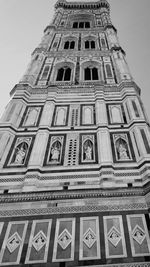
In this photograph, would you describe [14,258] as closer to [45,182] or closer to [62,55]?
[45,182]

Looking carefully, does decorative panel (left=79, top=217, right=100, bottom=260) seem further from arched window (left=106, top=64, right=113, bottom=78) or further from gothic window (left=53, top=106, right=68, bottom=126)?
arched window (left=106, top=64, right=113, bottom=78)

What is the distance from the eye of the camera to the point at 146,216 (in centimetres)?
529

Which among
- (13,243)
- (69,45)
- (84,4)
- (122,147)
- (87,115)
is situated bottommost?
(13,243)

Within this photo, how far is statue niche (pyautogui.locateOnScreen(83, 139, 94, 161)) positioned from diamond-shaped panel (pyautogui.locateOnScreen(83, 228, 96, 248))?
2130 mm

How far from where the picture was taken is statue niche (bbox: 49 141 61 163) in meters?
6.98

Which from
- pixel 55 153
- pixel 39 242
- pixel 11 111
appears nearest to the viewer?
pixel 39 242

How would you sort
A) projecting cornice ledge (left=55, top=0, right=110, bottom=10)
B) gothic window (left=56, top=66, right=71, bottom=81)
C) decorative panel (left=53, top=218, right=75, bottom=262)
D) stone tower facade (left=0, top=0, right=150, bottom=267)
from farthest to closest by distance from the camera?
projecting cornice ledge (left=55, top=0, right=110, bottom=10) → gothic window (left=56, top=66, right=71, bottom=81) → stone tower facade (left=0, top=0, right=150, bottom=267) → decorative panel (left=53, top=218, right=75, bottom=262)

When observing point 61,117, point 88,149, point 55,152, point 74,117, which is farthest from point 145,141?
point 61,117

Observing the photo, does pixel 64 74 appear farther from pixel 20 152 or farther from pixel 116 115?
pixel 20 152


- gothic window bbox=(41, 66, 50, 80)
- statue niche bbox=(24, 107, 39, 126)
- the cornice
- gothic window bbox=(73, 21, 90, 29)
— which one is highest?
gothic window bbox=(73, 21, 90, 29)

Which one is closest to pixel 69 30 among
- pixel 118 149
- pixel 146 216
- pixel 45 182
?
pixel 118 149

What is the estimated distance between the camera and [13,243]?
16.1 ft

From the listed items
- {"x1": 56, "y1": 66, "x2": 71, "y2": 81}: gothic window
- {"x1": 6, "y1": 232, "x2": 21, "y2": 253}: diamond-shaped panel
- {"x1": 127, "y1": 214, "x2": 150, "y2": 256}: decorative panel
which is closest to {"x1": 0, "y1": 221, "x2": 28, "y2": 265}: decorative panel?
{"x1": 6, "y1": 232, "x2": 21, "y2": 253}: diamond-shaped panel

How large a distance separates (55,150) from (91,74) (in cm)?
527
